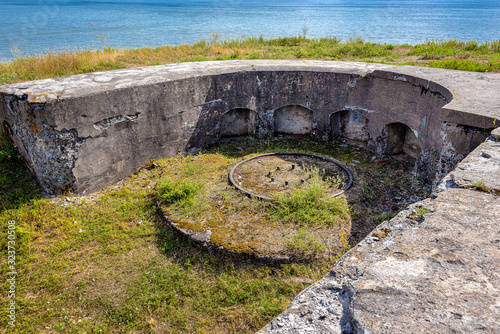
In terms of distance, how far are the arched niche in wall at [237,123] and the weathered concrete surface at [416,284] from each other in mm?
6382

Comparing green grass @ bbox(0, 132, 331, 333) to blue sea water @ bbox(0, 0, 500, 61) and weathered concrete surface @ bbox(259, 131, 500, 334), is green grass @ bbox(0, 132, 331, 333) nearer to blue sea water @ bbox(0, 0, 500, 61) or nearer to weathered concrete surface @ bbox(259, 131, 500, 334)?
weathered concrete surface @ bbox(259, 131, 500, 334)

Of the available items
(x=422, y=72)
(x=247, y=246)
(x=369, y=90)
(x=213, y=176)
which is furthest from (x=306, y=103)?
(x=247, y=246)

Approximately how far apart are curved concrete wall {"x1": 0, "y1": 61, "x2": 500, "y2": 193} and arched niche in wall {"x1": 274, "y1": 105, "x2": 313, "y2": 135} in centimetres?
3

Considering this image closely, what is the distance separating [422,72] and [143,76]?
633 centimetres

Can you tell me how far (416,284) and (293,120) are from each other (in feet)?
23.6

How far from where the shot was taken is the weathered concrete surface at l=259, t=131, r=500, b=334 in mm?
1921

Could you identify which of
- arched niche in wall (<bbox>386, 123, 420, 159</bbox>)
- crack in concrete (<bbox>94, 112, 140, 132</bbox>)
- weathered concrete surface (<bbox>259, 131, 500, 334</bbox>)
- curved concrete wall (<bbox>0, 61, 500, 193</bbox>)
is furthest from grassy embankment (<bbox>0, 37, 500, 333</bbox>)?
arched niche in wall (<bbox>386, 123, 420, 159</bbox>)

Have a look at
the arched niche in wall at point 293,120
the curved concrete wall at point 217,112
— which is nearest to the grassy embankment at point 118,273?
the curved concrete wall at point 217,112

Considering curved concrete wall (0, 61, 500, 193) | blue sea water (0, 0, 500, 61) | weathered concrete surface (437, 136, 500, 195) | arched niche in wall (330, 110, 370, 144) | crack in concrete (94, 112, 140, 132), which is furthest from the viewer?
blue sea water (0, 0, 500, 61)

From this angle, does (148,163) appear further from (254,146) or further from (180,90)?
(254,146)

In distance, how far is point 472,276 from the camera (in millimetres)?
2186

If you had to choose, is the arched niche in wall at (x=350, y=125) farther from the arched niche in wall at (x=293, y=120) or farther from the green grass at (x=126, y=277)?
the green grass at (x=126, y=277)

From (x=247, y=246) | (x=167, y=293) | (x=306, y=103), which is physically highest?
(x=306, y=103)

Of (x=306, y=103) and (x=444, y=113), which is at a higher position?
(x=444, y=113)
